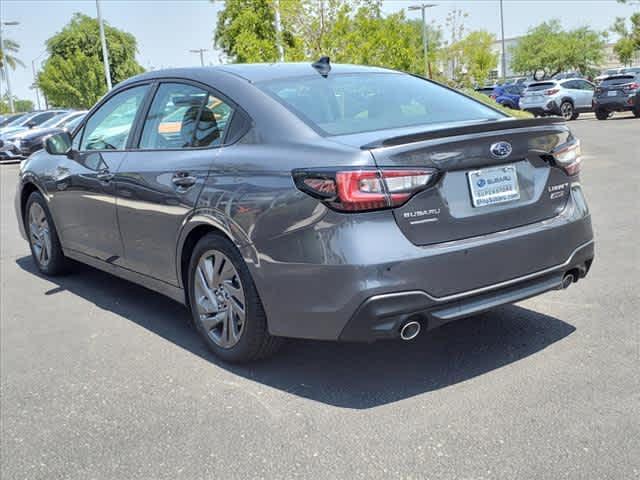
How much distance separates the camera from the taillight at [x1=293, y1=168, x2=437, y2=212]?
11.1ft

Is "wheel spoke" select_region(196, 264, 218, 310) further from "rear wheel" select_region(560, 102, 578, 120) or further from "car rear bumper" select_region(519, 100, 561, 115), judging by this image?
"rear wheel" select_region(560, 102, 578, 120)

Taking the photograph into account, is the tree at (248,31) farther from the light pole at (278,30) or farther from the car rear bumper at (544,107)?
the car rear bumper at (544,107)

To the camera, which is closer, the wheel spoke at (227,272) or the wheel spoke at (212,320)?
the wheel spoke at (227,272)

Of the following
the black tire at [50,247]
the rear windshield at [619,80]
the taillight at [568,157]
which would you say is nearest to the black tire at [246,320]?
the taillight at [568,157]

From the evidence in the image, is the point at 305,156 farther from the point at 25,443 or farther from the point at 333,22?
the point at 333,22

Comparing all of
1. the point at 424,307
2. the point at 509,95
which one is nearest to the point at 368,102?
the point at 424,307

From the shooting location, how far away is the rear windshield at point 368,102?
4.01 m

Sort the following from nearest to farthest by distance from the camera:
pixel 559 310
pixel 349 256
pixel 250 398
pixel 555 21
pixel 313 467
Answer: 1. pixel 313 467
2. pixel 349 256
3. pixel 250 398
4. pixel 559 310
5. pixel 555 21

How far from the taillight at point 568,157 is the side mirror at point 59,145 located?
12.1 feet

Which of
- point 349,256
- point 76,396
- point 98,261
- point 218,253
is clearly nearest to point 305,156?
point 349,256

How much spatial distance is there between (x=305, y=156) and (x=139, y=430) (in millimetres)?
1493

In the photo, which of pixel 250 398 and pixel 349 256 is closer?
pixel 349 256

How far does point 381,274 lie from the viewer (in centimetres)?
343

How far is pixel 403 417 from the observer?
11.5 feet
